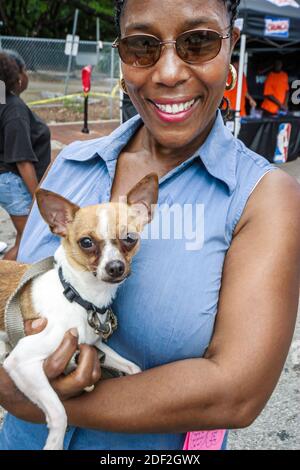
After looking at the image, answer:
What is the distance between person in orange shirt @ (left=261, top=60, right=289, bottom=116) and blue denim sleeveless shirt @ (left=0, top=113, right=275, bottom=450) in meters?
10.4

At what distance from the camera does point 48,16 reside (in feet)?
98.0

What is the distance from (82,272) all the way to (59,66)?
1571 centimetres

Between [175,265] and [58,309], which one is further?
[58,309]

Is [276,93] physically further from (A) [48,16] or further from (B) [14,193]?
(A) [48,16]

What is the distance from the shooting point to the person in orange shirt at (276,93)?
1138 cm

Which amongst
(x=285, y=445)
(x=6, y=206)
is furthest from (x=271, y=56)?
(x=285, y=445)

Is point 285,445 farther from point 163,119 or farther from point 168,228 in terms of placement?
point 163,119

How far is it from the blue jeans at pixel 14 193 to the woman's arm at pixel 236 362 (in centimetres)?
360

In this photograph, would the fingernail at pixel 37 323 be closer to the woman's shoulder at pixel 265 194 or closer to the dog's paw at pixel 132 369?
the dog's paw at pixel 132 369

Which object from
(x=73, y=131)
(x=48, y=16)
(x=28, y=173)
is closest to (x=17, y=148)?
(x=28, y=173)

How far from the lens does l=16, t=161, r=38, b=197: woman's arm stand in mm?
4573

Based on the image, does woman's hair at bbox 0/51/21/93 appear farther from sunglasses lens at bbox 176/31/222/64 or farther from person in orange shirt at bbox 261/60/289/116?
person in orange shirt at bbox 261/60/289/116

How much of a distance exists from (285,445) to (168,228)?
213cm
